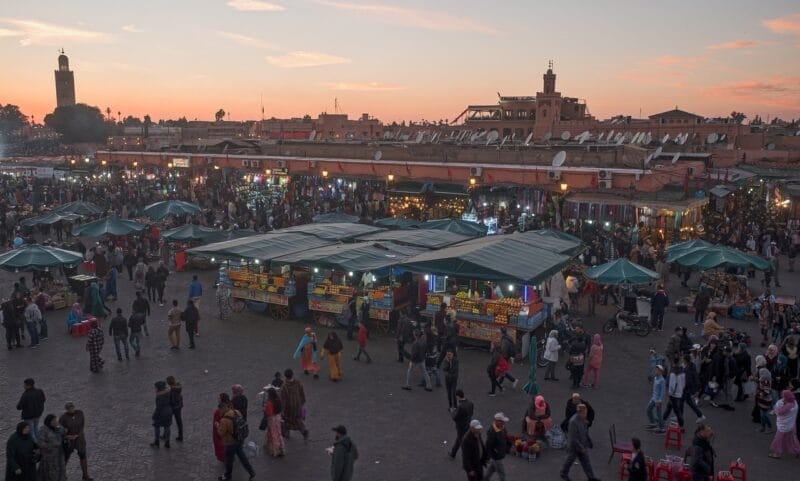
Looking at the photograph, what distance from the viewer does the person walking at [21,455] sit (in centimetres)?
767

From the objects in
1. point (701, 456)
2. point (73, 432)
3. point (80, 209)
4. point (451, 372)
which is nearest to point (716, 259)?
point (451, 372)

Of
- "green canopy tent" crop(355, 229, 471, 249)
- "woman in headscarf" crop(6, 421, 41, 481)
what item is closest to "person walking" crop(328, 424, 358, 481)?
"woman in headscarf" crop(6, 421, 41, 481)

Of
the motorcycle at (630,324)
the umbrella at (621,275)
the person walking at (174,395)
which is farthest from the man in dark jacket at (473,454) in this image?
the umbrella at (621,275)

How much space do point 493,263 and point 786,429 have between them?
23.2ft

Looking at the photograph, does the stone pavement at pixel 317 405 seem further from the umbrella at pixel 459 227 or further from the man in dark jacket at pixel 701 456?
the umbrella at pixel 459 227

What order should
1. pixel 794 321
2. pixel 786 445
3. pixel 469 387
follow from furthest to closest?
pixel 794 321 < pixel 469 387 < pixel 786 445

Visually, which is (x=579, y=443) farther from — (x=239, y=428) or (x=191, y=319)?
(x=191, y=319)

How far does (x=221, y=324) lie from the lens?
651 inches

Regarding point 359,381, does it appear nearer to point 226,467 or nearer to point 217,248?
point 226,467

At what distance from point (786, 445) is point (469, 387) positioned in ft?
17.6

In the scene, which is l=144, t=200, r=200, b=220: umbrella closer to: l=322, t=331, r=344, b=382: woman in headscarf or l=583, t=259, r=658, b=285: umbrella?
l=322, t=331, r=344, b=382: woman in headscarf

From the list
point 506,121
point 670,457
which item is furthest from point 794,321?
point 506,121

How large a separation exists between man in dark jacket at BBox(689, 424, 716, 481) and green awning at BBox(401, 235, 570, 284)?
6522 millimetres

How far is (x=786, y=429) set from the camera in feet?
30.6
